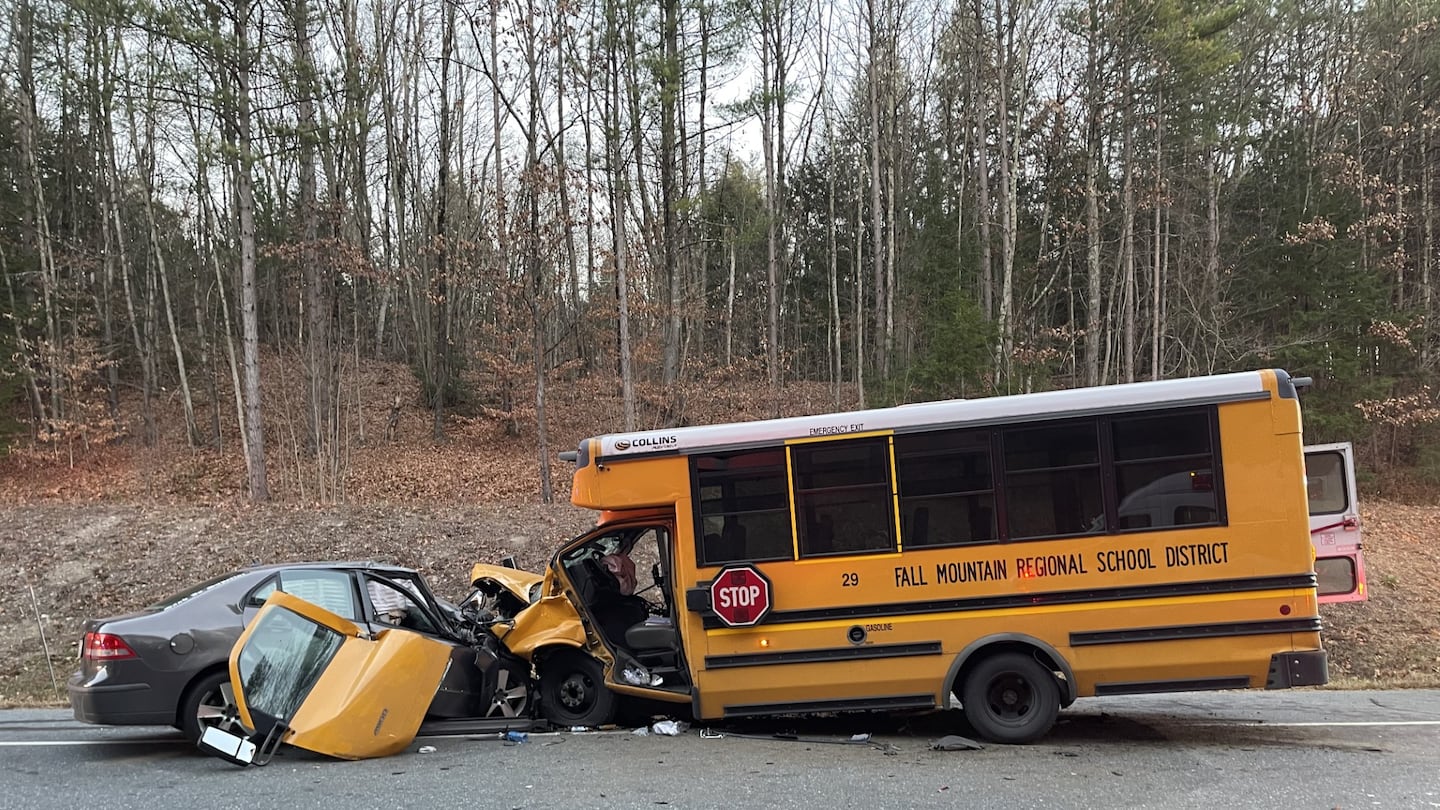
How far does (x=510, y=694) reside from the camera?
26.4 feet

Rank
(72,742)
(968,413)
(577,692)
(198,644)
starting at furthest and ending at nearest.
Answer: (577,692)
(72,742)
(968,413)
(198,644)

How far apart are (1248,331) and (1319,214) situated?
3519 millimetres

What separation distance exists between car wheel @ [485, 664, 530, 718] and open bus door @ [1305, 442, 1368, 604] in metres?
8.05

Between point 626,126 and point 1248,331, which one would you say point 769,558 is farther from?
point 1248,331

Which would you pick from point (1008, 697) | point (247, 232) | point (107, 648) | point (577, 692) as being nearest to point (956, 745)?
point (1008, 697)

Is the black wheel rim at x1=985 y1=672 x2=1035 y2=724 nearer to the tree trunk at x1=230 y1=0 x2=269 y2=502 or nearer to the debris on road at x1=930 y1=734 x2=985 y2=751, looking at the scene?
the debris on road at x1=930 y1=734 x2=985 y2=751

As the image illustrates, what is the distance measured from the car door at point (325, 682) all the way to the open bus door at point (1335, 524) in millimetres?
8967

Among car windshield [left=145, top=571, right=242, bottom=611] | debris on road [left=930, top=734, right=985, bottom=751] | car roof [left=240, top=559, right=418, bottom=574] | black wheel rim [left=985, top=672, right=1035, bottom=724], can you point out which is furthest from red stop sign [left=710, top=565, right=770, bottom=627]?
car windshield [left=145, top=571, right=242, bottom=611]

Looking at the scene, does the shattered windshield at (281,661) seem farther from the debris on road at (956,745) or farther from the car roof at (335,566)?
the debris on road at (956,745)

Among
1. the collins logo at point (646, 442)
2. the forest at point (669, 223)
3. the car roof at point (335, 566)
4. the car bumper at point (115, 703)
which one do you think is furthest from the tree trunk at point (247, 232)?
the collins logo at point (646, 442)

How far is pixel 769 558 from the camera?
697 centimetres

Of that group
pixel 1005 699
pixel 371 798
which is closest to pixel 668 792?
pixel 371 798

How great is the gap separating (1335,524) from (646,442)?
7590 millimetres

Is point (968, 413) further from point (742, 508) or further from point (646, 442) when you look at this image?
point (646, 442)
